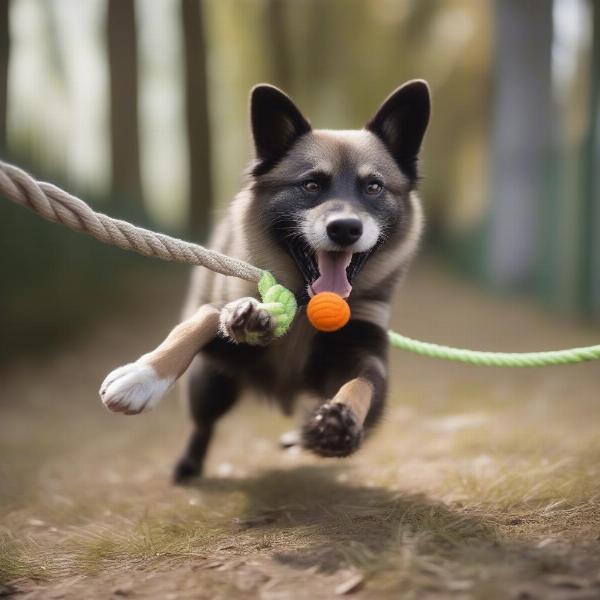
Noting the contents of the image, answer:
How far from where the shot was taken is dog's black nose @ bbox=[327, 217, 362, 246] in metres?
3.20

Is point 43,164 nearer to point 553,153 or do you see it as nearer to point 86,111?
point 86,111

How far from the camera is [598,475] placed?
3330mm

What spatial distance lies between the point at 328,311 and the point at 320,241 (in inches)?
13.1

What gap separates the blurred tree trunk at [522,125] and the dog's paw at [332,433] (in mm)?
9442

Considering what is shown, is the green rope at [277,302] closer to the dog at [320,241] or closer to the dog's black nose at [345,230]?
the dog at [320,241]

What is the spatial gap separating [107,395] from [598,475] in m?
2.15

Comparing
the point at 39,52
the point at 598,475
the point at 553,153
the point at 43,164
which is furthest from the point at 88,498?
A: the point at 39,52

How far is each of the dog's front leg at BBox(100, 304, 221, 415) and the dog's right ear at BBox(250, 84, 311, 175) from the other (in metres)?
0.95

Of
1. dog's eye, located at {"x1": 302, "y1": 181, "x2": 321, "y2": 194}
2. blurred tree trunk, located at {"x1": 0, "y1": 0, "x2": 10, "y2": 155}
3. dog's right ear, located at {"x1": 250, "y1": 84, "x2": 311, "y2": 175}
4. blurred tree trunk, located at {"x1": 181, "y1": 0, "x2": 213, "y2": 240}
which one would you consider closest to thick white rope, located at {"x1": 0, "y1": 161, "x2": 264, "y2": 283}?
dog's eye, located at {"x1": 302, "y1": 181, "x2": 321, "y2": 194}

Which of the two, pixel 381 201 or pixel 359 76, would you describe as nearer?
pixel 381 201

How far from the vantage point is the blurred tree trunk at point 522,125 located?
11.5m

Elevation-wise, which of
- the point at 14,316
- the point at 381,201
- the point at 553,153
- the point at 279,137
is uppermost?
the point at 279,137

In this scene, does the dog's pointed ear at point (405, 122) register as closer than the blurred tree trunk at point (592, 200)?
Yes

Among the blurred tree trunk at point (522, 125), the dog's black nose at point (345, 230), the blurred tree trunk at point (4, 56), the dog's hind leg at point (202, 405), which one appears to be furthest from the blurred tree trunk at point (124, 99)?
the dog's black nose at point (345, 230)
